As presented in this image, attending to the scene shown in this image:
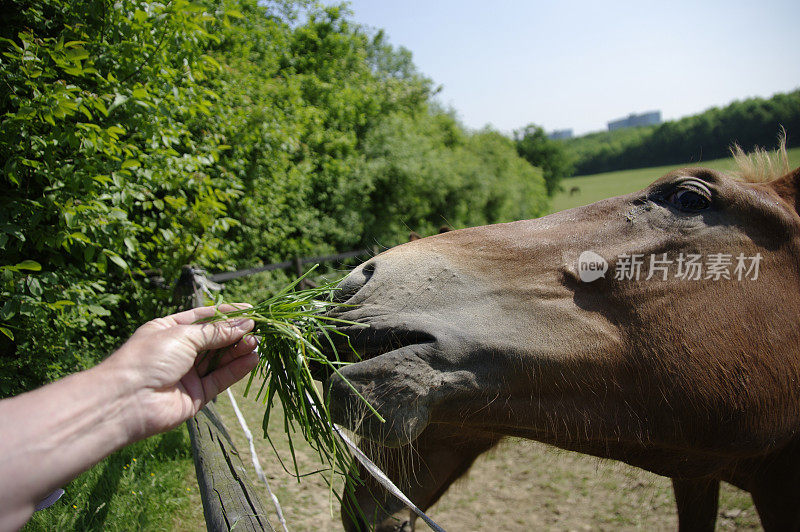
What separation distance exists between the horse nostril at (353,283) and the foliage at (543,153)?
43.6m

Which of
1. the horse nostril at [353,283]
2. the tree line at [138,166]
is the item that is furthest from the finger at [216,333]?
the tree line at [138,166]

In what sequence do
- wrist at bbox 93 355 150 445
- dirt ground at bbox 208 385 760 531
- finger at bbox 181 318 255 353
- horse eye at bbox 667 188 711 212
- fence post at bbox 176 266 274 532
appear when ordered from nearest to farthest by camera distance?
wrist at bbox 93 355 150 445 → finger at bbox 181 318 255 353 → fence post at bbox 176 266 274 532 → horse eye at bbox 667 188 711 212 → dirt ground at bbox 208 385 760 531

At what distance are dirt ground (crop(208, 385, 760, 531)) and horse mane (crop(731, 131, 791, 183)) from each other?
7.52 ft

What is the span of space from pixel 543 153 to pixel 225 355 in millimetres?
45762

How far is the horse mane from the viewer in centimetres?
237

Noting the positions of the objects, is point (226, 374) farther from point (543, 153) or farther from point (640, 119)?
point (640, 119)

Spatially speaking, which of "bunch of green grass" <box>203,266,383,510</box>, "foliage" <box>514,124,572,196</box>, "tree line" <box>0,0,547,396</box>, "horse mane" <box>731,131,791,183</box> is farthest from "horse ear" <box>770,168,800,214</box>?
"foliage" <box>514,124,572,196</box>

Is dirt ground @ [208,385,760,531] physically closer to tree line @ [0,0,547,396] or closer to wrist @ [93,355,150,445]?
tree line @ [0,0,547,396]

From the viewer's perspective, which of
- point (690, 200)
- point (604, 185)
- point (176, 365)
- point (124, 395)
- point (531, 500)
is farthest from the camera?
point (604, 185)

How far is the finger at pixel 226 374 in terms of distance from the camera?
1.71m

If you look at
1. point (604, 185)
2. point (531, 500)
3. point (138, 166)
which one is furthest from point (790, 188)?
point (604, 185)

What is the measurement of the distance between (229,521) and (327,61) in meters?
13.2

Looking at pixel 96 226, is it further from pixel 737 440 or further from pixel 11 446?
pixel 737 440

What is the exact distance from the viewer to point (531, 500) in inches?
165
